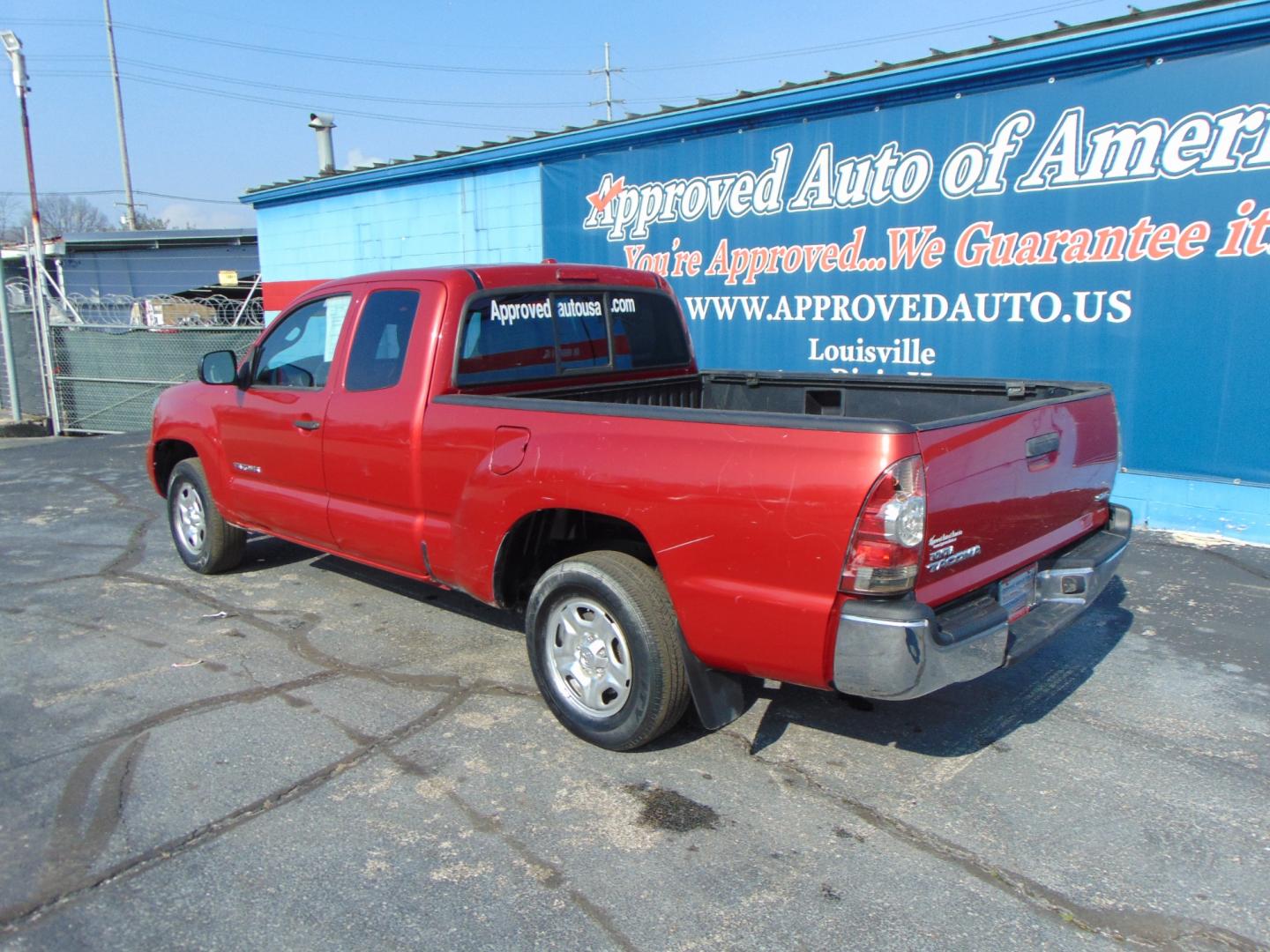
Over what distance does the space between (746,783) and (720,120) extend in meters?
7.14

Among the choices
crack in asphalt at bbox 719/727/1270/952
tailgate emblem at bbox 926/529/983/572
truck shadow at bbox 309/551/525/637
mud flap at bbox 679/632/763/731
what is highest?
tailgate emblem at bbox 926/529/983/572

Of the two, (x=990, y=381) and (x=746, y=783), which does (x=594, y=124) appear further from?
(x=746, y=783)

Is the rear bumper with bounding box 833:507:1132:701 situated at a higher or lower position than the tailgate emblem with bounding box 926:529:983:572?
lower

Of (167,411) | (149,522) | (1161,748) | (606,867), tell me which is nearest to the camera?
(606,867)

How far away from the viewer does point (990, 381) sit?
4.64 meters

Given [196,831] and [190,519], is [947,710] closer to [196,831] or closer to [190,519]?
[196,831]

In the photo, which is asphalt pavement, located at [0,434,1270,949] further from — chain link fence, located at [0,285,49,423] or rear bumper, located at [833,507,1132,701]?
chain link fence, located at [0,285,49,423]

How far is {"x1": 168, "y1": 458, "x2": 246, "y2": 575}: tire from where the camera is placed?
5996 millimetres

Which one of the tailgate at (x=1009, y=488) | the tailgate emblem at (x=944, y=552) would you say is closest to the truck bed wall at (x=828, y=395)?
the tailgate at (x=1009, y=488)

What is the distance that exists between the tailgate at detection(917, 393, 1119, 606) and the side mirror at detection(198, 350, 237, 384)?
13.7 feet

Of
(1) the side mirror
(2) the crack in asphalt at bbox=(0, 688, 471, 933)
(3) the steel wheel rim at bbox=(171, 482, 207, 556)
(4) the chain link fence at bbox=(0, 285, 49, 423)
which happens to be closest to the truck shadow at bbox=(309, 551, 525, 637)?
(3) the steel wheel rim at bbox=(171, 482, 207, 556)

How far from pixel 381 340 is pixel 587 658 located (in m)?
1.96

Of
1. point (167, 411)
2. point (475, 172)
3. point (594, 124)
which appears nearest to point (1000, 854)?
point (167, 411)

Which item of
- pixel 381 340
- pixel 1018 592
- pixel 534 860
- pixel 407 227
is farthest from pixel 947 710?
pixel 407 227
